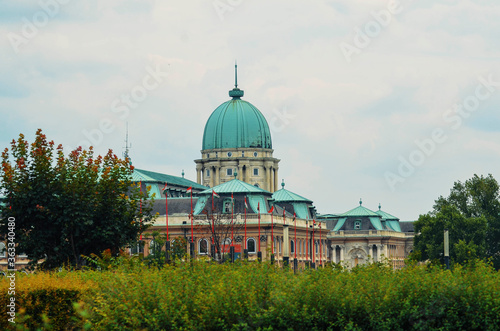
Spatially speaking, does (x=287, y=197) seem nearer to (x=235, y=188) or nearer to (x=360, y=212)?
(x=235, y=188)

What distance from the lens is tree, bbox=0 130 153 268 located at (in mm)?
40188

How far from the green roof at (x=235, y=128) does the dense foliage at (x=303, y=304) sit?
162509 millimetres

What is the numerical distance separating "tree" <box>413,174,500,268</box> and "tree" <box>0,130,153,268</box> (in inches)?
2389

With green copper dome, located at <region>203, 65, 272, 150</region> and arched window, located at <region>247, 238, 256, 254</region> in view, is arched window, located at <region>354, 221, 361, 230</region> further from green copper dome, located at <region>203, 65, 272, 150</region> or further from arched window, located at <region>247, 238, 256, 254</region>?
arched window, located at <region>247, 238, 256, 254</region>

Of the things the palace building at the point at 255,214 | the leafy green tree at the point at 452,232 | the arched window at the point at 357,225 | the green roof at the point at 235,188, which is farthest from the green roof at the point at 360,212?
the leafy green tree at the point at 452,232

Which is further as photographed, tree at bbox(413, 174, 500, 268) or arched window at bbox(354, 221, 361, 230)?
arched window at bbox(354, 221, 361, 230)

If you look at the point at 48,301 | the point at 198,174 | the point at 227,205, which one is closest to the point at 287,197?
the point at 227,205

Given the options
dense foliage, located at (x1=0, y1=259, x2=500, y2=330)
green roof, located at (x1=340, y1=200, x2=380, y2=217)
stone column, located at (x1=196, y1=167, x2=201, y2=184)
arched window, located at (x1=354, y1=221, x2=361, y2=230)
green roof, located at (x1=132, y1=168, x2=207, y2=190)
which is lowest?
dense foliage, located at (x1=0, y1=259, x2=500, y2=330)

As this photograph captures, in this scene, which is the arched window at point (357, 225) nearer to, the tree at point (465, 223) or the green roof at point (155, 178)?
the green roof at point (155, 178)

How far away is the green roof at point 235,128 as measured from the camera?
189 m

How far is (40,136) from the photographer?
135 feet

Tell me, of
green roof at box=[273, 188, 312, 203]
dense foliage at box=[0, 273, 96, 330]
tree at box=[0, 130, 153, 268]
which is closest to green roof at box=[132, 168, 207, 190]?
green roof at box=[273, 188, 312, 203]

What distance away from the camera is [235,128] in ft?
620

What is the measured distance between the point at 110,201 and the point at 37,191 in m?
3.26
